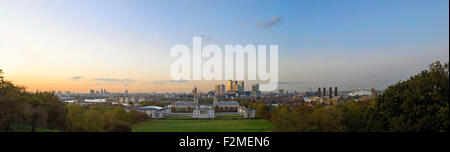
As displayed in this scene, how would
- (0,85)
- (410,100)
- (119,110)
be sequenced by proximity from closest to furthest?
(410,100) → (0,85) → (119,110)

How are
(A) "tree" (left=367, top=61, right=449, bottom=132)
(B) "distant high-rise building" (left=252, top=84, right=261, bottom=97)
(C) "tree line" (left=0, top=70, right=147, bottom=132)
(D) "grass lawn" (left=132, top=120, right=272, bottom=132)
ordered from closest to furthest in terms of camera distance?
1. (A) "tree" (left=367, top=61, right=449, bottom=132)
2. (C) "tree line" (left=0, top=70, right=147, bottom=132)
3. (D) "grass lawn" (left=132, top=120, right=272, bottom=132)
4. (B) "distant high-rise building" (left=252, top=84, right=261, bottom=97)

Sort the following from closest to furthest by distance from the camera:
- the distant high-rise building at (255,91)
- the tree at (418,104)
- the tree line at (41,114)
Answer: the tree at (418,104) < the tree line at (41,114) < the distant high-rise building at (255,91)

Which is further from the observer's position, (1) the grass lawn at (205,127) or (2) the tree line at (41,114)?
(1) the grass lawn at (205,127)

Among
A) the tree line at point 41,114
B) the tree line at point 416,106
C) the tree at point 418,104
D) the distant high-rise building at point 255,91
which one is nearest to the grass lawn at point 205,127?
the tree line at point 41,114

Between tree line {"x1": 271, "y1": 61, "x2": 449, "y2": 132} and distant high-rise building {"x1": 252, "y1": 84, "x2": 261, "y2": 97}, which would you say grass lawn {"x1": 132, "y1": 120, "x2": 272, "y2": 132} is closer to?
tree line {"x1": 271, "y1": 61, "x2": 449, "y2": 132}

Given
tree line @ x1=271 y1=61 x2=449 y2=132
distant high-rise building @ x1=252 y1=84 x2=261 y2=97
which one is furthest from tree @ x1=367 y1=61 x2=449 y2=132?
distant high-rise building @ x1=252 y1=84 x2=261 y2=97

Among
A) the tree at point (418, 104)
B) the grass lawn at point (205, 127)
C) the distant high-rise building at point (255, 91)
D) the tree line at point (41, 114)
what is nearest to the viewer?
the tree at point (418, 104)

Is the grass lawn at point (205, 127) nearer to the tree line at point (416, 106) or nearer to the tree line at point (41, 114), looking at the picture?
the tree line at point (41, 114)

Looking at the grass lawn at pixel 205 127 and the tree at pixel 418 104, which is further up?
the tree at pixel 418 104
